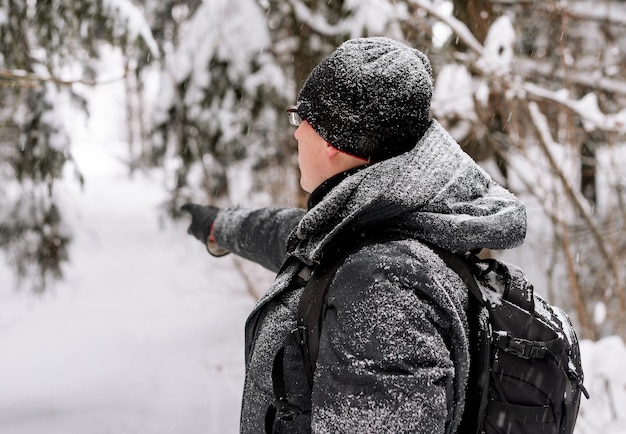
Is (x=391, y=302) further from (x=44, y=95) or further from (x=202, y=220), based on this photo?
(x=44, y=95)

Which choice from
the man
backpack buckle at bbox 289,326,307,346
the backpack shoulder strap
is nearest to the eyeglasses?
the man

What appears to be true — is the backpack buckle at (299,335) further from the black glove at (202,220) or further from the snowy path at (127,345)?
the snowy path at (127,345)

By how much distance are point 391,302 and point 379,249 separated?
0.13m

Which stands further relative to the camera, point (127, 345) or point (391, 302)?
point (127, 345)

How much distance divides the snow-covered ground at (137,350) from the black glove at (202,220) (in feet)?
10.1

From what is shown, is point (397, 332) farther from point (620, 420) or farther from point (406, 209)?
point (620, 420)

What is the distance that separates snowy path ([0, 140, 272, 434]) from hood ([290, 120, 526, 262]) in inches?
177

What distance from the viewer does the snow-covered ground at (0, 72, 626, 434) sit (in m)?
5.19

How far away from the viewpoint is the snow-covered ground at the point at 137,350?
17.0 ft

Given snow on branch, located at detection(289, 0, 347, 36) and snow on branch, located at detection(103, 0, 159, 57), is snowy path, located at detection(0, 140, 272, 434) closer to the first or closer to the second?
snow on branch, located at detection(103, 0, 159, 57)

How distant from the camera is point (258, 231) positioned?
2.22m

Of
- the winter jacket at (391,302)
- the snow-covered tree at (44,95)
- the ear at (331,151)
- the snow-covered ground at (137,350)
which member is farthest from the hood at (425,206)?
the snow-covered ground at (137,350)

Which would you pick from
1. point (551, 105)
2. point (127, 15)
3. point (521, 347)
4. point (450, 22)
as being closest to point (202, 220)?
point (521, 347)

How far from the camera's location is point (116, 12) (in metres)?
4.28
